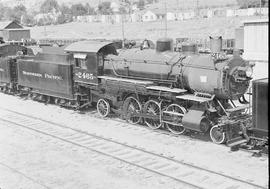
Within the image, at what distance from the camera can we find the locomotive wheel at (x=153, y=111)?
46.9ft

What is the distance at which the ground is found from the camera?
9.96m

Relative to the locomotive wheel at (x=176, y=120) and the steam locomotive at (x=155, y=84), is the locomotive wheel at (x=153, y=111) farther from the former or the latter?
the locomotive wheel at (x=176, y=120)

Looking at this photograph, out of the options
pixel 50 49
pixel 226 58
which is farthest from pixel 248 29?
pixel 50 49

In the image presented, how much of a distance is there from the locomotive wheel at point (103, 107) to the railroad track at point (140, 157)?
182cm

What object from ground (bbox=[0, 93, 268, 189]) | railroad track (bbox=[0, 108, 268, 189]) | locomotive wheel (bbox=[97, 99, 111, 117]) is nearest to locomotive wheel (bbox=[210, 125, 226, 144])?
ground (bbox=[0, 93, 268, 189])

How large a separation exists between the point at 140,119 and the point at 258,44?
8071mm

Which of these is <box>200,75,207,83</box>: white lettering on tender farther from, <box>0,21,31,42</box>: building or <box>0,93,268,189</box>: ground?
<box>0,21,31,42</box>: building

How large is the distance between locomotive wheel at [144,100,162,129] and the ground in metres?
0.32

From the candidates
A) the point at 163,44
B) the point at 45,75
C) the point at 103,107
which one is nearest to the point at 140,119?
the point at 103,107

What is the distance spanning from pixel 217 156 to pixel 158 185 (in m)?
2.51

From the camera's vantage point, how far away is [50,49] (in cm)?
1955

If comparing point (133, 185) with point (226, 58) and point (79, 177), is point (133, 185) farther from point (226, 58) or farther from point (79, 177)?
point (226, 58)

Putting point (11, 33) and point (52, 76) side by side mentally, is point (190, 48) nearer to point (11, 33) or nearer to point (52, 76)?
point (52, 76)

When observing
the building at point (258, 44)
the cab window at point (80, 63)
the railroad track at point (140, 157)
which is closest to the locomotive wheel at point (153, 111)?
the railroad track at point (140, 157)
